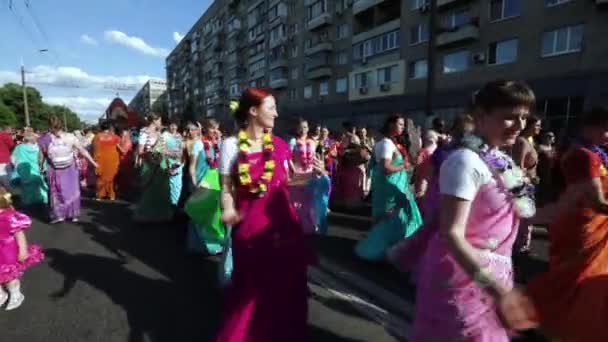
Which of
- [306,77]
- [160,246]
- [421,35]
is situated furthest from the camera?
[306,77]

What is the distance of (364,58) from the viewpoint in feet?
99.5

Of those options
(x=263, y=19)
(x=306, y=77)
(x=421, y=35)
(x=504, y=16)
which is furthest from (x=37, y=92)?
(x=504, y=16)

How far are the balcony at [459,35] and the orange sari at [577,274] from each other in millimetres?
21412

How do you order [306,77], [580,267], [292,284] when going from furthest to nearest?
[306,77] < [292,284] < [580,267]

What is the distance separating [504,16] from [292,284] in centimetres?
2265

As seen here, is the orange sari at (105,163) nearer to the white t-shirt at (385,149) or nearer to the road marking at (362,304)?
the road marking at (362,304)

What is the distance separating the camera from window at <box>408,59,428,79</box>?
25.0 metres

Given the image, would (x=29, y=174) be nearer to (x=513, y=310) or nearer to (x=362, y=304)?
(x=362, y=304)

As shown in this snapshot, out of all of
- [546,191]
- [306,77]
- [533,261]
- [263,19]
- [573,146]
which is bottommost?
[533,261]

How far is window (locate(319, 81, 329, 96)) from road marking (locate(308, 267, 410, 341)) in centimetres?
3200

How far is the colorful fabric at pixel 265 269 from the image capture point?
2336mm

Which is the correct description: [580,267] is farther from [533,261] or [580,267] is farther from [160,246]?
[160,246]

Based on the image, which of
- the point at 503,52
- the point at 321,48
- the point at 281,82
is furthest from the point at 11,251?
the point at 281,82

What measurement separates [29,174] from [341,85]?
91.4ft
